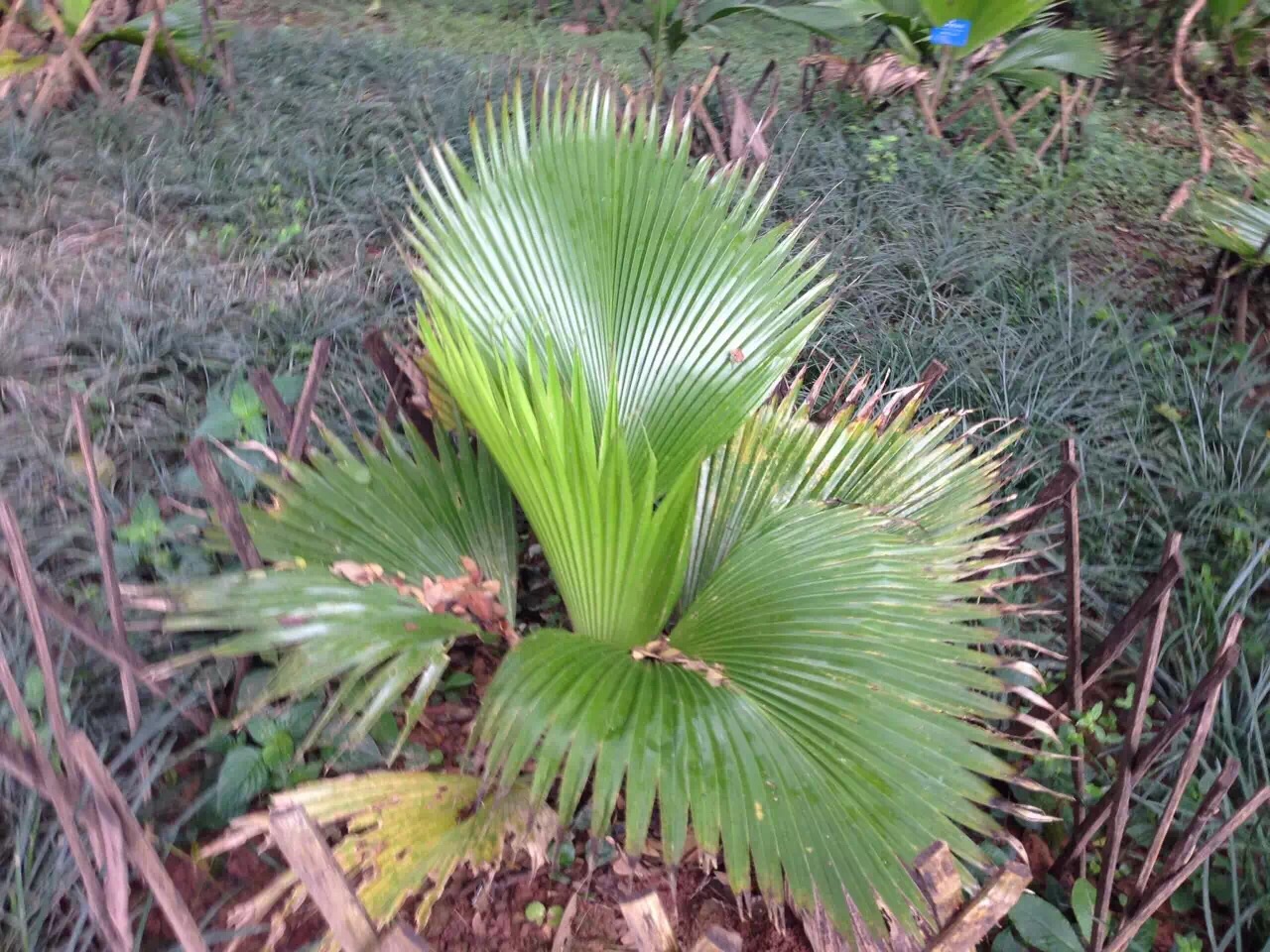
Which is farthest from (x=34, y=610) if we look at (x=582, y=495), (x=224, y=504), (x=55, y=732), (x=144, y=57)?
(x=144, y=57)

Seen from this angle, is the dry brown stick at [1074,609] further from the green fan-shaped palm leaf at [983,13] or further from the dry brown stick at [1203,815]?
the green fan-shaped palm leaf at [983,13]

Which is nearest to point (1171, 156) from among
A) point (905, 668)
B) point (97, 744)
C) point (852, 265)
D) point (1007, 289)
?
point (1007, 289)

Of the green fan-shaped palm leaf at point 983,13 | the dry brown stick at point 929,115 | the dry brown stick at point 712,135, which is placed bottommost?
the dry brown stick at point 712,135

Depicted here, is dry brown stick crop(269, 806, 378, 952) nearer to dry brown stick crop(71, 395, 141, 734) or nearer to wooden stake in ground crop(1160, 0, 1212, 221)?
dry brown stick crop(71, 395, 141, 734)

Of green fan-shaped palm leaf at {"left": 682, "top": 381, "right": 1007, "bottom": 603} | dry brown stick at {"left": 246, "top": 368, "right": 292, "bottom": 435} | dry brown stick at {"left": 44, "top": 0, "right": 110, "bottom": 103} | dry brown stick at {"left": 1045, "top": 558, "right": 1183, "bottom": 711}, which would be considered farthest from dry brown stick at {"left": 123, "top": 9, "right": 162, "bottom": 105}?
dry brown stick at {"left": 1045, "top": 558, "right": 1183, "bottom": 711}

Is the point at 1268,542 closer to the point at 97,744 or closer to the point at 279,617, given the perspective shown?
the point at 279,617

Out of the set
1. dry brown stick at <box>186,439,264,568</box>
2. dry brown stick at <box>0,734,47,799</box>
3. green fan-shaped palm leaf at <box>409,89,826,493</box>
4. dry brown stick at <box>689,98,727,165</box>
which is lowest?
dry brown stick at <box>0,734,47,799</box>

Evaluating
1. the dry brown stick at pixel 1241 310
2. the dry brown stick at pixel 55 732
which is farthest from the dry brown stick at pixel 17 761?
the dry brown stick at pixel 1241 310
